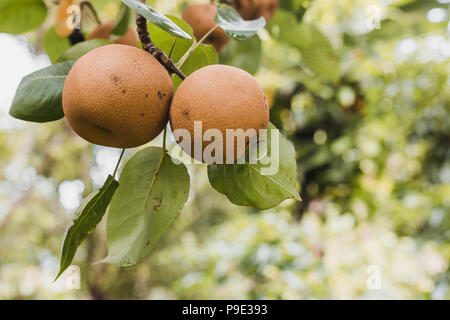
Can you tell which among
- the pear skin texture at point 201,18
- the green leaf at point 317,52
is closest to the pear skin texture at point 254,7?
the pear skin texture at point 201,18

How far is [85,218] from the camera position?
0.50 m

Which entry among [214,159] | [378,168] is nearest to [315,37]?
[214,159]

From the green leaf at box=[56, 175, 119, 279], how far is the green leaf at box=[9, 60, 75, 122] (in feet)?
0.42

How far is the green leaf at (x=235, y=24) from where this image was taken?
1.66 feet

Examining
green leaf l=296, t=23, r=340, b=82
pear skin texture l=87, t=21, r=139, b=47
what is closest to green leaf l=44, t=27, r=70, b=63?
pear skin texture l=87, t=21, r=139, b=47

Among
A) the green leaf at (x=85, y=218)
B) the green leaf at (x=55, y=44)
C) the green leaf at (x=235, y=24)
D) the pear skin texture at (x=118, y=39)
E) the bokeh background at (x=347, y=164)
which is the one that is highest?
the green leaf at (x=235, y=24)

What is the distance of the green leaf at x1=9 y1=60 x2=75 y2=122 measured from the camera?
1.65 feet

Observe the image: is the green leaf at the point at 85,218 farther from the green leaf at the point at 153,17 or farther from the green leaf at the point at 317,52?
the green leaf at the point at 317,52

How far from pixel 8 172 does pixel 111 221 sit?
4.10 meters

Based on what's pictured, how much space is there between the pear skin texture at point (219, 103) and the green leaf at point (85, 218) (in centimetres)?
15

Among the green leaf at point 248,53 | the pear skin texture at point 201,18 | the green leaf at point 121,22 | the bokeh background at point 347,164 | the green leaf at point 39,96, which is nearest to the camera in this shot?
the green leaf at point 39,96

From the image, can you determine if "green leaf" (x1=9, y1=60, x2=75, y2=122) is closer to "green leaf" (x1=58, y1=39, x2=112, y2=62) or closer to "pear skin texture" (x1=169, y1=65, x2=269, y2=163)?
"green leaf" (x1=58, y1=39, x2=112, y2=62)

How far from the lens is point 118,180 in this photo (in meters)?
0.54

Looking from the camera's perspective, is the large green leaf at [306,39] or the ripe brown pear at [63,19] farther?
the large green leaf at [306,39]
